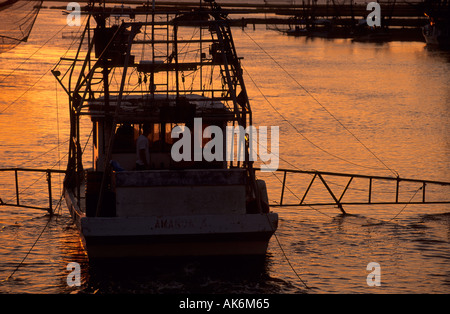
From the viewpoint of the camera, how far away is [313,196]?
3409cm

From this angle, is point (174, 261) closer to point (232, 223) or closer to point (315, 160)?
point (232, 223)

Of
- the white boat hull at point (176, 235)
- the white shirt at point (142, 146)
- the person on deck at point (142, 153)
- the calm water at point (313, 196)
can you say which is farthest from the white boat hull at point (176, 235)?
the white shirt at point (142, 146)

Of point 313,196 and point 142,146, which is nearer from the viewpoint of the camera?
point 142,146

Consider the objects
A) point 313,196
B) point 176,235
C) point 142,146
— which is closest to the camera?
point 176,235

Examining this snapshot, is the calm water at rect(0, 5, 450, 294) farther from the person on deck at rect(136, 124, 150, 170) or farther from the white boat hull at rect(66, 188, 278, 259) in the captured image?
the person on deck at rect(136, 124, 150, 170)

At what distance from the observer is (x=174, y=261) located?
71.3ft

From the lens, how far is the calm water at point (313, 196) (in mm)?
22016

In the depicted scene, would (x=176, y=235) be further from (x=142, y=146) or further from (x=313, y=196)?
(x=313, y=196)

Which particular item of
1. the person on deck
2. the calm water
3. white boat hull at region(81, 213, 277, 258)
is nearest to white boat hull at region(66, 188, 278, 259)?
white boat hull at region(81, 213, 277, 258)

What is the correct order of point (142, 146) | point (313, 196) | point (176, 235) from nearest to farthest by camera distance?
point (176, 235), point (142, 146), point (313, 196)

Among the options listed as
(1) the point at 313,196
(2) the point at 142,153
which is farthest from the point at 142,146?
(1) the point at 313,196

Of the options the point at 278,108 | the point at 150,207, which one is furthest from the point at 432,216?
the point at 278,108

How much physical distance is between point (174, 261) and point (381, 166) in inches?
900

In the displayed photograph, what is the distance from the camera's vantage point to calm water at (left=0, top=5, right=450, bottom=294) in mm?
22016
